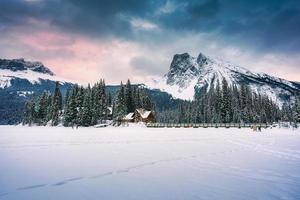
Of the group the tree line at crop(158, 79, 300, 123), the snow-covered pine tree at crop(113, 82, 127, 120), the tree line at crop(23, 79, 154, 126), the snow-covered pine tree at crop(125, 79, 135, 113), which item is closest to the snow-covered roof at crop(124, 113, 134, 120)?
the tree line at crop(23, 79, 154, 126)

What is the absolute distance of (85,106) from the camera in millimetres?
84250

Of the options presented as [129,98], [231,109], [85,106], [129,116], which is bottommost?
[129,116]

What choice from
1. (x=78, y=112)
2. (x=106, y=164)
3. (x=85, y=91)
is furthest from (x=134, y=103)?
(x=106, y=164)

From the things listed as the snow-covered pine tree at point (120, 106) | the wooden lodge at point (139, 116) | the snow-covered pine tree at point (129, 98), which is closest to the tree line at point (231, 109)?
the wooden lodge at point (139, 116)

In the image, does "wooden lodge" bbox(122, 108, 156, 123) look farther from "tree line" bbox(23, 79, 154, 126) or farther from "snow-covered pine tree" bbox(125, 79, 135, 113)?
"snow-covered pine tree" bbox(125, 79, 135, 113)

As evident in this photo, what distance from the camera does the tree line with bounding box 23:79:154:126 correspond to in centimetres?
8500

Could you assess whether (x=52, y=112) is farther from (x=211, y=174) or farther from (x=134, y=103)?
(x=211, y=174)

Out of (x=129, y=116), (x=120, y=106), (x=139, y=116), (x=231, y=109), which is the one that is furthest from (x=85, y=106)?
(x=231, y=109)

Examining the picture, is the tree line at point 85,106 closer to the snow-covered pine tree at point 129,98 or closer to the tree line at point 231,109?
the snow-covered pine tree at point 129,98

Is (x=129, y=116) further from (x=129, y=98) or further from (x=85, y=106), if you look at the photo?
(x=85, y=106)

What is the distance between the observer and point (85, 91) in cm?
9944

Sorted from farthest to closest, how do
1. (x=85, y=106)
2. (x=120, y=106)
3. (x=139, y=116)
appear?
(x=139, y=116), (x=120, y=106), (x=85, y=106)

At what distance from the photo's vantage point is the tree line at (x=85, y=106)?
85.0 m

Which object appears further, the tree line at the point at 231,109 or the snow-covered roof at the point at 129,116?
the tree line at the point at 231,109
